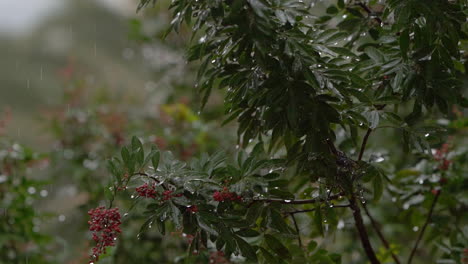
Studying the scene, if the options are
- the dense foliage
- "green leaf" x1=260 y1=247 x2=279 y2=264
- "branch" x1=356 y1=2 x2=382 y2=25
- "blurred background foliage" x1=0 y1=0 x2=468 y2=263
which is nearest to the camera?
the dense foliage

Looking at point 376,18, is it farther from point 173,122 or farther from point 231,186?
point 173,122

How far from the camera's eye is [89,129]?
224 cm

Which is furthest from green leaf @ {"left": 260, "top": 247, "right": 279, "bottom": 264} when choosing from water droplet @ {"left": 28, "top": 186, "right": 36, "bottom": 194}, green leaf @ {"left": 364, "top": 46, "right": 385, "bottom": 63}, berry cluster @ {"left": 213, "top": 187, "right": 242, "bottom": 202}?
water droplet @ {"left": 28, "top": 186, "right": 36, "bottom": 194}

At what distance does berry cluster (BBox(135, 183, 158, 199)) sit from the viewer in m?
0.88

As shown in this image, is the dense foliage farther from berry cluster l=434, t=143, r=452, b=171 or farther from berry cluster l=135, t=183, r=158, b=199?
berry cluster l=434, t=143, r=452, b=171

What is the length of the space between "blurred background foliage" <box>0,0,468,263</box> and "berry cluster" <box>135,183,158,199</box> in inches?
2.4

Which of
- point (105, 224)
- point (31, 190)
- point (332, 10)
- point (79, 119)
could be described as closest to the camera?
point (105, 224)

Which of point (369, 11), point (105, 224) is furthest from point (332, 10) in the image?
point (105, 224)

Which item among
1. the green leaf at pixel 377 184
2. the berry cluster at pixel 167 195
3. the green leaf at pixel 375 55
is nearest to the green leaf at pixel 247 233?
the berry cluster at pixel 167 195

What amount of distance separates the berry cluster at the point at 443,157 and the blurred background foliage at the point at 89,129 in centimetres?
3

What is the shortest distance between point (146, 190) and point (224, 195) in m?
0.14

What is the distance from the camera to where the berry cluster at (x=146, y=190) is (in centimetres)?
88

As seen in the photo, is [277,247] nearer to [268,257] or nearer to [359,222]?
[268,257]

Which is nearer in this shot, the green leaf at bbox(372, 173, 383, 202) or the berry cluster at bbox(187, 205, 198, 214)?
the berry cluster at bbox(187, 205, 198, 214)
